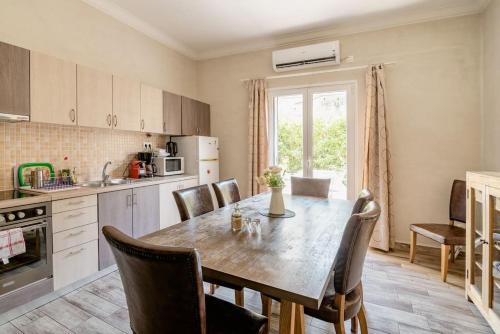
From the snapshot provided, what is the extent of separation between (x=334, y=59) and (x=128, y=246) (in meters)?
3.40

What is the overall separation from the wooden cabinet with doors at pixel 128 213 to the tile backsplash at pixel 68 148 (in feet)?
1.97

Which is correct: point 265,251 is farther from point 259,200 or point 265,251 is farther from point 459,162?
point 459,162

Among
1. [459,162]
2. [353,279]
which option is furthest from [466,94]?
[353,279]

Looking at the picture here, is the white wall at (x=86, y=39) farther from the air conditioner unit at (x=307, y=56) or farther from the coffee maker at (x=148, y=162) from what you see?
the air conditioner unit at (x=307, y=56)

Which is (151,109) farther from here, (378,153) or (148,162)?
(378,153)

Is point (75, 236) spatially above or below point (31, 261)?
above

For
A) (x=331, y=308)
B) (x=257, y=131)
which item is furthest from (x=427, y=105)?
(x=331, y=308)

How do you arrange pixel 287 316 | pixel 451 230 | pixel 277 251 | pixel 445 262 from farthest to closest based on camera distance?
pixel 451 230
pixel 445 262
pixel 277 251
pixel 287 316

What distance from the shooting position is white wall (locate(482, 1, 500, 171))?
8.18ft

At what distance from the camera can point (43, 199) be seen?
76.6 inches

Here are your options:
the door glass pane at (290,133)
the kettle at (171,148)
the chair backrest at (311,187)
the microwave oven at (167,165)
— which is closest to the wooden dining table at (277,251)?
the chair backrest at (311,187)

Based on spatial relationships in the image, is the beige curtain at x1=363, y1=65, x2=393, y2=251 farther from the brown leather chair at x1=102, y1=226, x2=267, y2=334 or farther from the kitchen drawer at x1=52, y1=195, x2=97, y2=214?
the kitchen drawer at x1=52, y1=195, x2=97, y2=214

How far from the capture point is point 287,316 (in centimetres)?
97

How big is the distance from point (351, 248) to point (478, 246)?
5.21ft
